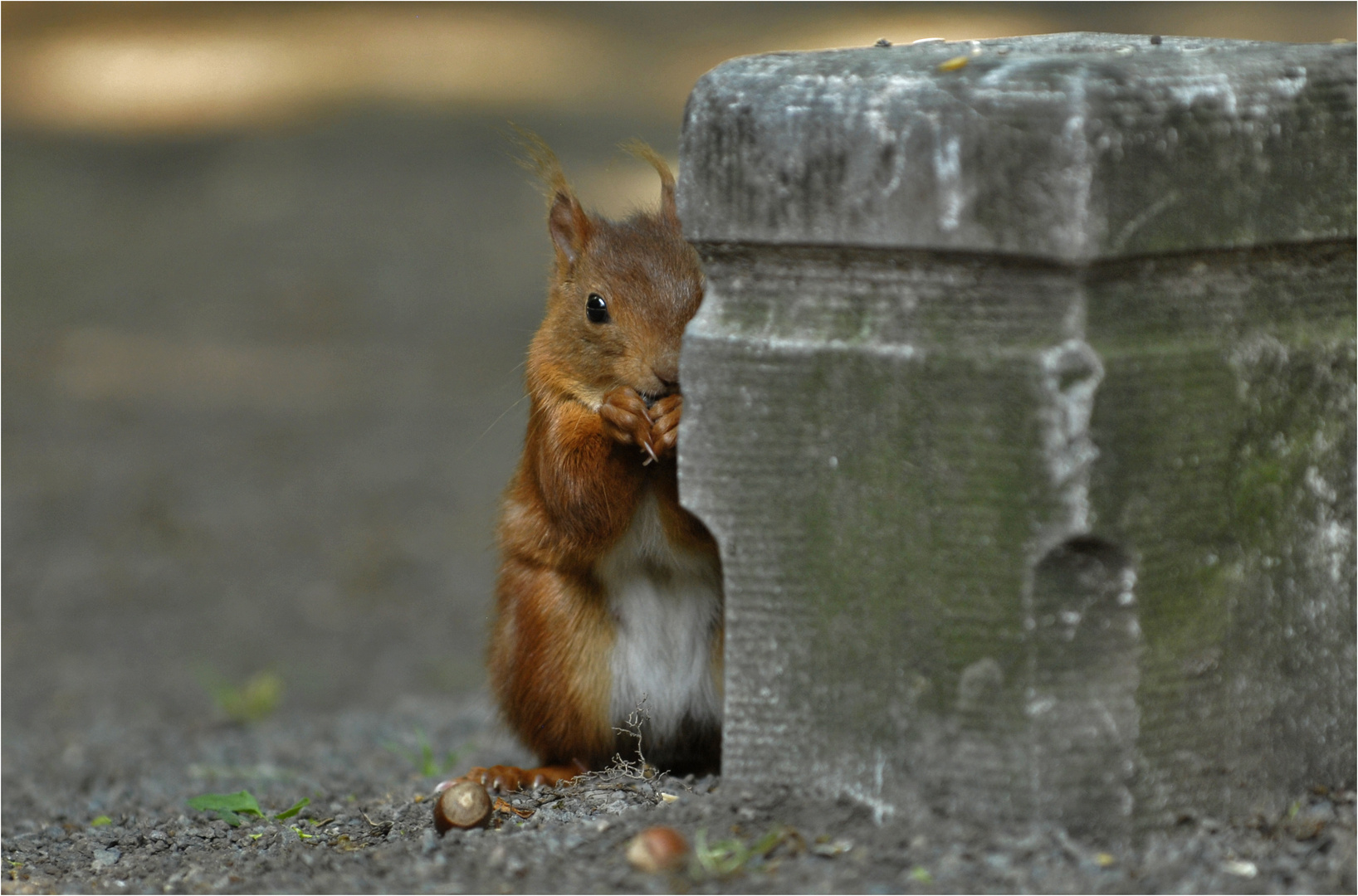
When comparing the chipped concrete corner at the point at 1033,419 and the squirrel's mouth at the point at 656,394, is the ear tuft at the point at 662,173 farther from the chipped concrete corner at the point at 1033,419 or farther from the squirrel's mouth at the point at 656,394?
the chipped concrete corner at the point at 1033,419

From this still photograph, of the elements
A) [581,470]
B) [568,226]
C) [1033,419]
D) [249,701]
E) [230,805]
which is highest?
[568,226]

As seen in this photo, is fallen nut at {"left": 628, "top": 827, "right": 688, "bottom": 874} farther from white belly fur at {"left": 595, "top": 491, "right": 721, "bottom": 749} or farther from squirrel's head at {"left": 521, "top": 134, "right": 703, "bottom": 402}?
squirrel's head at {"left": 521, "top": 134, "right": 703, "bottom": 402}

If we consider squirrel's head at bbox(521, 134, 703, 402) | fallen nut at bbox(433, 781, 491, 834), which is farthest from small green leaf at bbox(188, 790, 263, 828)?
squirrel's head at bbox(521, 134, 703, 402)

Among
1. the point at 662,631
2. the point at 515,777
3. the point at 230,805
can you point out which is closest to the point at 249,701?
the point at 230,805

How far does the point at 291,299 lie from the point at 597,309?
7.96 metres

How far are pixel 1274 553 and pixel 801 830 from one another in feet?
2.91

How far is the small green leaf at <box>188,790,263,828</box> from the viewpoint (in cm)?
339

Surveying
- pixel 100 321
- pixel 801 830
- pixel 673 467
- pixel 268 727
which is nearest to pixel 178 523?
pixel 268 727

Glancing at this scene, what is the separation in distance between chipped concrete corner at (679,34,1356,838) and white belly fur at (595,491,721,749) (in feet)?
1.99

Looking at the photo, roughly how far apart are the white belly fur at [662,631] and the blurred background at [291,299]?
0.99m

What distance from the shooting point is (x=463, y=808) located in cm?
289

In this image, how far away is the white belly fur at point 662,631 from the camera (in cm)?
318

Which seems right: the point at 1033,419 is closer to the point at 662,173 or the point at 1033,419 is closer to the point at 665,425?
the point at 665,425

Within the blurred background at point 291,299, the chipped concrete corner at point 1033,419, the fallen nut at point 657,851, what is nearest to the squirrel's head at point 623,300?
the blurred background at point 291,299
